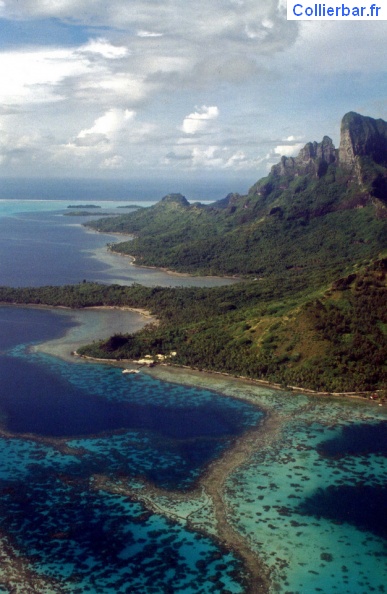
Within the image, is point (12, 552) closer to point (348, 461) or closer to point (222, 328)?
point (348, 461)

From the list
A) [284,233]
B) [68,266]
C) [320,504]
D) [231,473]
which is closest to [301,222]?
[284,233]

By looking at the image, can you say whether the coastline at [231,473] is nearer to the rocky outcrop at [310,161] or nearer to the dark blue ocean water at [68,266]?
the dark blue ocean water at [68,266]

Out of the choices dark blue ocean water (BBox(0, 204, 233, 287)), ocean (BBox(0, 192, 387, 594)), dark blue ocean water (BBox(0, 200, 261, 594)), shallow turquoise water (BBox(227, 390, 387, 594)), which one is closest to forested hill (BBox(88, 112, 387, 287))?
dark blue ocean water (BBox(0, 204, 233, 287))

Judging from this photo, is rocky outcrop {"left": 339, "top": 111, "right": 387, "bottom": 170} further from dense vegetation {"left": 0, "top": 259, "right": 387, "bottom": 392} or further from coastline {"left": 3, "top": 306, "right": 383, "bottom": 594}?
coastline {"left": 3, "top": 306, "right": 383, "bottom": 594}

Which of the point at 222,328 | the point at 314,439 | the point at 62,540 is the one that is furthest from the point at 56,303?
the point at 62,540

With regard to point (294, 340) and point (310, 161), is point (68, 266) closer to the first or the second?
point (310, 161)

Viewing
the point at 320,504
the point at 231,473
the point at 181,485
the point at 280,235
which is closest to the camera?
the point at 320,504

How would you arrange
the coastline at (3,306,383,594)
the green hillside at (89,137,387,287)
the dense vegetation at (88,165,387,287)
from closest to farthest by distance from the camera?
the coastline at (3,306,383,594) < the dense vegetation at (88,165,387,287) < the green hillside at (89,137,387,287)
